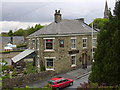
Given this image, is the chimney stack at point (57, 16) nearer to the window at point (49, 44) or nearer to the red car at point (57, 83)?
the window at point (49, 44)

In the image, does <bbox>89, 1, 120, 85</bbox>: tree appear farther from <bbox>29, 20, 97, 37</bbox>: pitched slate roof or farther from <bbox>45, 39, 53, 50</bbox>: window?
<bbox>45, 39, 53, 50</bbox>: window

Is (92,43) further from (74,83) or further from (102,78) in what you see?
(102,78)

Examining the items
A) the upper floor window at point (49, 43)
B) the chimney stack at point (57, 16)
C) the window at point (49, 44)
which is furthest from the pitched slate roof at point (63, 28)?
the window at point (49, 44)

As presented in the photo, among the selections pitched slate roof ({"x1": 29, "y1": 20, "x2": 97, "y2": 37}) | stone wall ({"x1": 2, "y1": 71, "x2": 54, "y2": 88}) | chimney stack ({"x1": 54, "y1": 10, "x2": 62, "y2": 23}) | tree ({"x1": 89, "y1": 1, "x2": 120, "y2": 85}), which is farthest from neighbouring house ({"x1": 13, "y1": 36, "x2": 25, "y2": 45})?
tree ({"x1": 89, "y1": 1, "x2": 120, "y2": 85})

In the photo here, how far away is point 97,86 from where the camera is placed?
9.79 metres

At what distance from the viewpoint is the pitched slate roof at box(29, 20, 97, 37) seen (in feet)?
69.1

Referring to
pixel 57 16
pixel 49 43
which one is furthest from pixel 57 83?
pixel 57 16

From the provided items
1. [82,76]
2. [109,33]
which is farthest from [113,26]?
[82,76]

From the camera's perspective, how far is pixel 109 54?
965 cm

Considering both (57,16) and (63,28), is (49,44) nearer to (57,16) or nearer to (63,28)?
(63,28)

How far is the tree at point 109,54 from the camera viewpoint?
945cm

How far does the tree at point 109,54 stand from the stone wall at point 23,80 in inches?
376

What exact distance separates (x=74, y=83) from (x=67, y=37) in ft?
24.6

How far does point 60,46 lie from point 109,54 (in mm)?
11715
